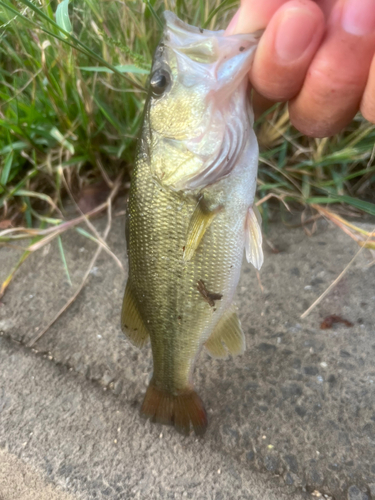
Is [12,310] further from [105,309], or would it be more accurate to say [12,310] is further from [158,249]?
[158,249]

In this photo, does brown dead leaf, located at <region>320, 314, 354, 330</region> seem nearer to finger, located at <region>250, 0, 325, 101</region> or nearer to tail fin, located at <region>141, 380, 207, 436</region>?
tail fin, located at <region>141, 380, 207, 436</region>

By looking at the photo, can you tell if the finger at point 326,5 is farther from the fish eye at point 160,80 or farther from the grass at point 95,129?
the grass at point 95,129

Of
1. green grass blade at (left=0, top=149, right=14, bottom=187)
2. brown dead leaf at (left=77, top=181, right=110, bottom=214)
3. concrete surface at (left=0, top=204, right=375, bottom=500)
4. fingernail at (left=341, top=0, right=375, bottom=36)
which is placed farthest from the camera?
brown dead leaf at (left=77, top=181, right=110, bottom=214)

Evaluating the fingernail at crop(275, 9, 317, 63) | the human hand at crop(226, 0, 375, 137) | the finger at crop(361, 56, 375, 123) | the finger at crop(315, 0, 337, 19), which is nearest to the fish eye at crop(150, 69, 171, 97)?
the human hand at crop(226, 0, 375, 137)

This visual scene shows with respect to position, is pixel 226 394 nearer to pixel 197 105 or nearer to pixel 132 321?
pixel 132 321

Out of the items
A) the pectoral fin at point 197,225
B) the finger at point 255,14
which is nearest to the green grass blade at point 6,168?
the pectoral fin at point 197,225

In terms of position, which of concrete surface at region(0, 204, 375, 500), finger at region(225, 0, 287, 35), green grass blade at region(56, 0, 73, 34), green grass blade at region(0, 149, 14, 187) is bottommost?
concrete surface at region(0, 204, 375, 500)

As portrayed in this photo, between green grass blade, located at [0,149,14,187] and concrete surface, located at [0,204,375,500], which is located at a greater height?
green grass blade, located at [0,149,14,187]
